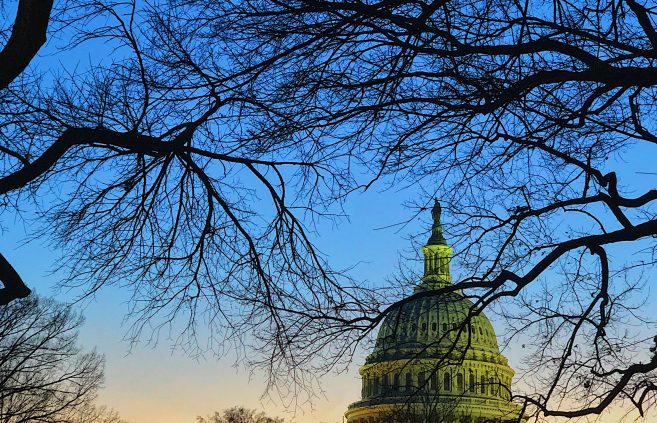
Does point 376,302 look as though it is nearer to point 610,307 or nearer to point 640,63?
point 610,307

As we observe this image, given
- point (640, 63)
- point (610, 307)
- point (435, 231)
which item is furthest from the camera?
point (435, 231)

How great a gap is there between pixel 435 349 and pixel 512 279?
5.37ft

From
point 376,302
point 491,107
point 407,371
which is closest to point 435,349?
point 407,371

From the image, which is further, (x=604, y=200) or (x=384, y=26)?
(x=604, y=200)

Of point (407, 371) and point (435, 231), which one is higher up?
point (435, 231)

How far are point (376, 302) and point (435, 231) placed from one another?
1492 mm

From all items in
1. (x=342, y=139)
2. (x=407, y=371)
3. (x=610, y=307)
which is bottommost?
(x=407, y=371)

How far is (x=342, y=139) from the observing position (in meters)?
7.04

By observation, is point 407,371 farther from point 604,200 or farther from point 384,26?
point 384,26

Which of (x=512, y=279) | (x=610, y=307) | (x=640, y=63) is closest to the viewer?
(x=640, y=63)

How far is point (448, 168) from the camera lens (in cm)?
752

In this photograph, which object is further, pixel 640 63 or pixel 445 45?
pixel 640 63

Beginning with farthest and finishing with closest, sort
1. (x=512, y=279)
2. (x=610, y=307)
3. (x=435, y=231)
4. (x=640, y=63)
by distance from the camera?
(x=435, y=231)
(x=610, y=307)
(x=512, y=279)
(x=640, y=63)

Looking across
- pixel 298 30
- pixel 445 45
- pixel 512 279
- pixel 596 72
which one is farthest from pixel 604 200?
pixel 298 30
